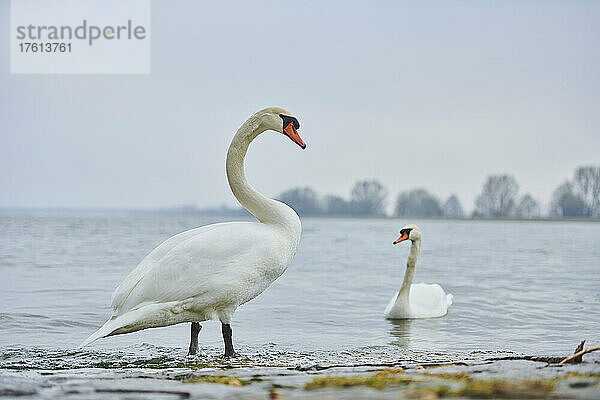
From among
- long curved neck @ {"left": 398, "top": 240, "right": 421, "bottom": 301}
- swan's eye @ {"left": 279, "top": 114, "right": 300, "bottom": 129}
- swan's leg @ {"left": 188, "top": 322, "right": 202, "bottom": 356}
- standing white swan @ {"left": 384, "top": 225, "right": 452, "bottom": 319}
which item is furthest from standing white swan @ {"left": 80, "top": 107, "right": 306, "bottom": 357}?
long curved neck @ {"left": 398, "top": 240, "right": 421, "bottom": 301}

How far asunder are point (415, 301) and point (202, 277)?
606 cm

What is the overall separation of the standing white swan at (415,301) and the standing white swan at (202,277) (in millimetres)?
4799

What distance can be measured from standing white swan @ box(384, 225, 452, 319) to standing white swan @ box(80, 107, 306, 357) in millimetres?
4799

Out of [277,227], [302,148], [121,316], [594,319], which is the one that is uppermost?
[302,148]

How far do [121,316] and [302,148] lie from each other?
2205mm

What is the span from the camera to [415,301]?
11.5 meters

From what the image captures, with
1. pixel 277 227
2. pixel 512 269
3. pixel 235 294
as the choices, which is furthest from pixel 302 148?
pixel 512 269

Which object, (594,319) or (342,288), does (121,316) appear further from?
(342,288)

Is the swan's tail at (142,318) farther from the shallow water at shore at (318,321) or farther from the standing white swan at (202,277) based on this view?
the shallow water at shore at (318,321)

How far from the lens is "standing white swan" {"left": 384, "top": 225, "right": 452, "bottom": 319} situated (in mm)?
10938

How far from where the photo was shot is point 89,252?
2444 cm

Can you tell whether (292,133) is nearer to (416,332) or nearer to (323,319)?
(416,332)

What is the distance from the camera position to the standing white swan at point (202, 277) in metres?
6.14

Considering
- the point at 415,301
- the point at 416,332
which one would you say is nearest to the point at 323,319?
the point at 416,332
